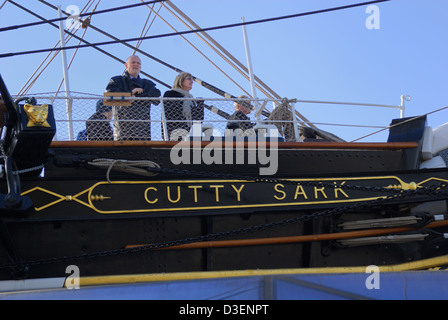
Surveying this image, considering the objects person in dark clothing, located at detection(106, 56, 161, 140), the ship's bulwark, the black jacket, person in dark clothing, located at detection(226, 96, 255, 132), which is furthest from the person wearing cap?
person in dark clothing, located at detection(226, 96, 255, 132)

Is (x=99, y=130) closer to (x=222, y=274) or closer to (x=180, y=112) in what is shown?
(x=180, y=112)

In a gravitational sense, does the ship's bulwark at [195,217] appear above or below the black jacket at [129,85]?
below

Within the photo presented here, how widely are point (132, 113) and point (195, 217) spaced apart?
1452 millimetres

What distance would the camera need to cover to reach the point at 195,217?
609cm

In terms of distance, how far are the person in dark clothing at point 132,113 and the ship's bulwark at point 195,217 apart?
2.00ft

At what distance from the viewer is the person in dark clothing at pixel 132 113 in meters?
6.75

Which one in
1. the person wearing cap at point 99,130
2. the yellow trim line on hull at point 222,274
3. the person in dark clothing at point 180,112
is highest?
the person in dark clothing at point 180,112

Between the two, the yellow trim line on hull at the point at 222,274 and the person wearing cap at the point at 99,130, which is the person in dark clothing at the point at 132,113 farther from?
the yellow trim line on hull at the point at 222,274

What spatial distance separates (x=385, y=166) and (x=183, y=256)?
2.31 metres

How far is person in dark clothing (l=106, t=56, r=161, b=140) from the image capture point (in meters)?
6.75

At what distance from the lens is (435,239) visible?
6305 mm

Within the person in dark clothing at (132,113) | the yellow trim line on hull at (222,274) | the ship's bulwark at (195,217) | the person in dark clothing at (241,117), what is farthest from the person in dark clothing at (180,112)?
the yellow trim line on hull at (222,274)
